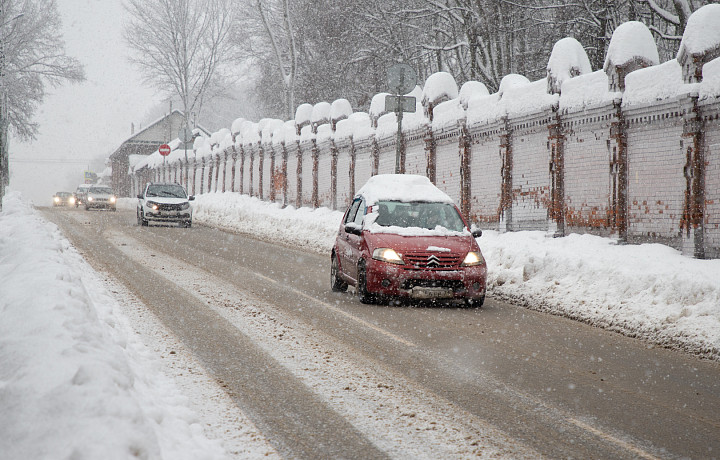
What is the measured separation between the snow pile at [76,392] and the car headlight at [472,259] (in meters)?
5.11

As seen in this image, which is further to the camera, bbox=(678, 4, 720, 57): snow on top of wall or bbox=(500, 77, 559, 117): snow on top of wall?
bbox=(500, 77, 559, 117): snow on top of wall

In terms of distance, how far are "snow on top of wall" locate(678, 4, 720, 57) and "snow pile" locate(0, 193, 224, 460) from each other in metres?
9.36

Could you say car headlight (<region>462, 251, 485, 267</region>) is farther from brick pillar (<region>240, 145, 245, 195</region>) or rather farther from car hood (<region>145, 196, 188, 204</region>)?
brick pillar (<region>240, 145, 245, 195</region>)

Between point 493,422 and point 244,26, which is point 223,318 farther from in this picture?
point 244,26

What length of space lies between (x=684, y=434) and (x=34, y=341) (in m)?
4.37

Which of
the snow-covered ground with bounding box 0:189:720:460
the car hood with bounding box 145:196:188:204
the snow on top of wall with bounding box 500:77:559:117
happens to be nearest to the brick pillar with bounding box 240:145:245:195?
the car hood with bounding box 145:196:188:204

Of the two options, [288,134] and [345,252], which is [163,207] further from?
[345,252]

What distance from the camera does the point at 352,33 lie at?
3894 cm

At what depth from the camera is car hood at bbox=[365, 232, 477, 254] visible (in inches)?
421

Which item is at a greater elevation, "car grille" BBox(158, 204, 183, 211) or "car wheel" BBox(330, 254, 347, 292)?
"car grille" BBox(158, 204, 183, 211)

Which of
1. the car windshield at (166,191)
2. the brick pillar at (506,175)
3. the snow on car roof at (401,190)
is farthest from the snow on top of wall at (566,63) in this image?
the car windshield at (166,191)

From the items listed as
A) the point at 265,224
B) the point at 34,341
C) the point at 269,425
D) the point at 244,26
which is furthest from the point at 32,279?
the point at 244,26

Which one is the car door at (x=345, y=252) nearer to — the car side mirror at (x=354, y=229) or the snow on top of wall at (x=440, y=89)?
the car side mirror at (x=354, y=229)

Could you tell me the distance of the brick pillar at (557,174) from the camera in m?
15.3
